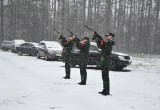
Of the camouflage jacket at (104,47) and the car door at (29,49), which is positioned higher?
the camouflage jacket at (104,47)

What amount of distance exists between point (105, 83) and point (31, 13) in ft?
184

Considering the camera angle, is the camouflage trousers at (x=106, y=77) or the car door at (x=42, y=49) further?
the car door at (x=42, y=49)

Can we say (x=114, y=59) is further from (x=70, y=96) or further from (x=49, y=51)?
(x=70, y=96)

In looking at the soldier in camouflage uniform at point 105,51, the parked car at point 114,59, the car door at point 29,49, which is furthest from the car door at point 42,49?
the soldier in camouflage uniform at point 105,51

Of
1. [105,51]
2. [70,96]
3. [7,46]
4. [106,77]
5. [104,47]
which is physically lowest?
[7,46]

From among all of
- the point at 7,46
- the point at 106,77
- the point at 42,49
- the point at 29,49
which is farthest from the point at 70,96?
the point at 7,46

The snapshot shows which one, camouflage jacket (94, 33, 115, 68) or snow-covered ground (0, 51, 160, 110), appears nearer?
snow-covered ground (0, 51, 160, 110)

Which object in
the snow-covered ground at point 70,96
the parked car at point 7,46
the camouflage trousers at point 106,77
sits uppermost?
the camouflage trousers at point 106,77

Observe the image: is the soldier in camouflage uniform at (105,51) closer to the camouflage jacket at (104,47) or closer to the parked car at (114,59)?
the camouflage jacket at (104,47)

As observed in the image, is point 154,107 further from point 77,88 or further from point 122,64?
point 122,64

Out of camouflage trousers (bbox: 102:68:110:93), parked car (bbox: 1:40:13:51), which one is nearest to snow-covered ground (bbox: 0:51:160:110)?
camouflage trousers (bbox: 102:68:110:93)

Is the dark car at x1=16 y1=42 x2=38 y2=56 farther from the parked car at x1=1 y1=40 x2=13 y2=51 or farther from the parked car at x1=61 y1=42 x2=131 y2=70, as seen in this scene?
the parked car at x1=61 y1=42 x2=131 y2=70

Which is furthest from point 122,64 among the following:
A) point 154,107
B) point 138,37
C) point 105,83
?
point 138,37

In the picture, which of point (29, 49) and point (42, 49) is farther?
point (29, 49)
